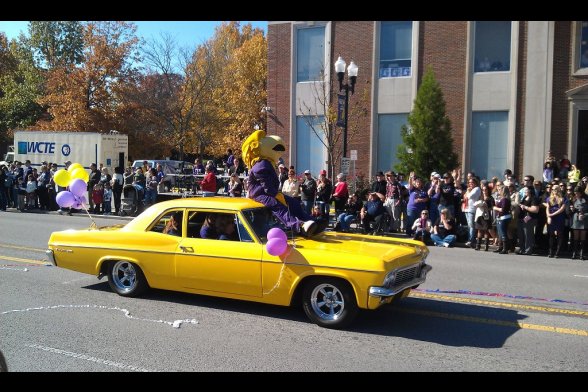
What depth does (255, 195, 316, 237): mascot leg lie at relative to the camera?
7405 mm

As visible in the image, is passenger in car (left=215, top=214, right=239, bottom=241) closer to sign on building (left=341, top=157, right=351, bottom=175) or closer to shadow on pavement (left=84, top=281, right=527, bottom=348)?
shadow on pavement (left=84, top=281, right=527, bottom=348)

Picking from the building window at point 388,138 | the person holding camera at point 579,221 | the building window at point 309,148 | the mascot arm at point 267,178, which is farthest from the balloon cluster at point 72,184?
the building window at point 309,148

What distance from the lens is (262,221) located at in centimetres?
740

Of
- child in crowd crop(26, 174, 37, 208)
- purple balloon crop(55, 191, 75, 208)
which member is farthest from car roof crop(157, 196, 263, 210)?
child in crowd crop(26, 174, 37, 208)

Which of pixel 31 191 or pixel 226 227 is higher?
pixel 226 227

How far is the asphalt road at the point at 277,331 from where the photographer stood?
5508 millimetres

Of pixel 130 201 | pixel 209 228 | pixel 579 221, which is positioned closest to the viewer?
pixel 209 228

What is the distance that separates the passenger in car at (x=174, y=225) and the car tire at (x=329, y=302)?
1939 millimetres

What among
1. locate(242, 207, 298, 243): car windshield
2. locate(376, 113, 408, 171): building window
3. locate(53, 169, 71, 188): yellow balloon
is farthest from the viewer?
locate(376, 113, 408, 171): building window

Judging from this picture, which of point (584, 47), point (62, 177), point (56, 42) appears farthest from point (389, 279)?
point (56, 42)

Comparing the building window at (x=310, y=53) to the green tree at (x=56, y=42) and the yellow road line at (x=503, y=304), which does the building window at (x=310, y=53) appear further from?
the green tree at (x=56, y=42)

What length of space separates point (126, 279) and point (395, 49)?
19.2 metres

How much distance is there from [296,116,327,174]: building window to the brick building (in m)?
0.05

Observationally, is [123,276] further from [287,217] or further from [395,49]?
[395,49]
